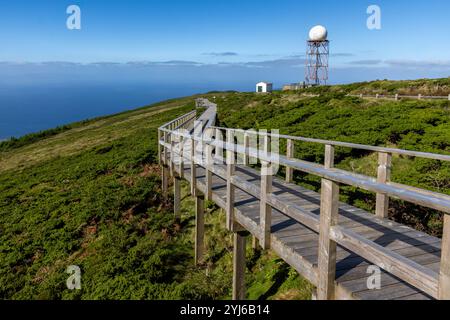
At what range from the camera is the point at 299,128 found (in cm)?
1839

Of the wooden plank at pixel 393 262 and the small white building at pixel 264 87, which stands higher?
the small white building at pixel 264 87

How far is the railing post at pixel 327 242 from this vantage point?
11.8 feet

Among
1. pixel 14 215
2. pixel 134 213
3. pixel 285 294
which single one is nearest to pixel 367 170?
pixel 285 294

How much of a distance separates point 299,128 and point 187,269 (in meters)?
11.0

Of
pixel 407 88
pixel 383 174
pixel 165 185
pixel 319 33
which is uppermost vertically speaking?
pixel 319 33

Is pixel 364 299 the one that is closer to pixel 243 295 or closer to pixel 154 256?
pixel 243 295

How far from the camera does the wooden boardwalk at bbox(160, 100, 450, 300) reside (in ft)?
9.89

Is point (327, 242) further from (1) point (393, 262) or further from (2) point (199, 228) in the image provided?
(2) point (199, 228)

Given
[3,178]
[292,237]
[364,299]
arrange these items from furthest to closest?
[3,178] → [292,237] → [364,299]

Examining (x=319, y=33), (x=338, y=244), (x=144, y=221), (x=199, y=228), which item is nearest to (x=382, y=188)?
(x=338, y=244)

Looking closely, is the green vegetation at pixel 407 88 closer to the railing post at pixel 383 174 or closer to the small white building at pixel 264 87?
the railing post at pixel 383 174

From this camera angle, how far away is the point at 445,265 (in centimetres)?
249

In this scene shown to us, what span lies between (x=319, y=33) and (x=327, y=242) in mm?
66952

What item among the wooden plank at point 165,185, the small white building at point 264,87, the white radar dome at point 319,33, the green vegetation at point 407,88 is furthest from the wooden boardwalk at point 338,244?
the small white building at point 264,87
